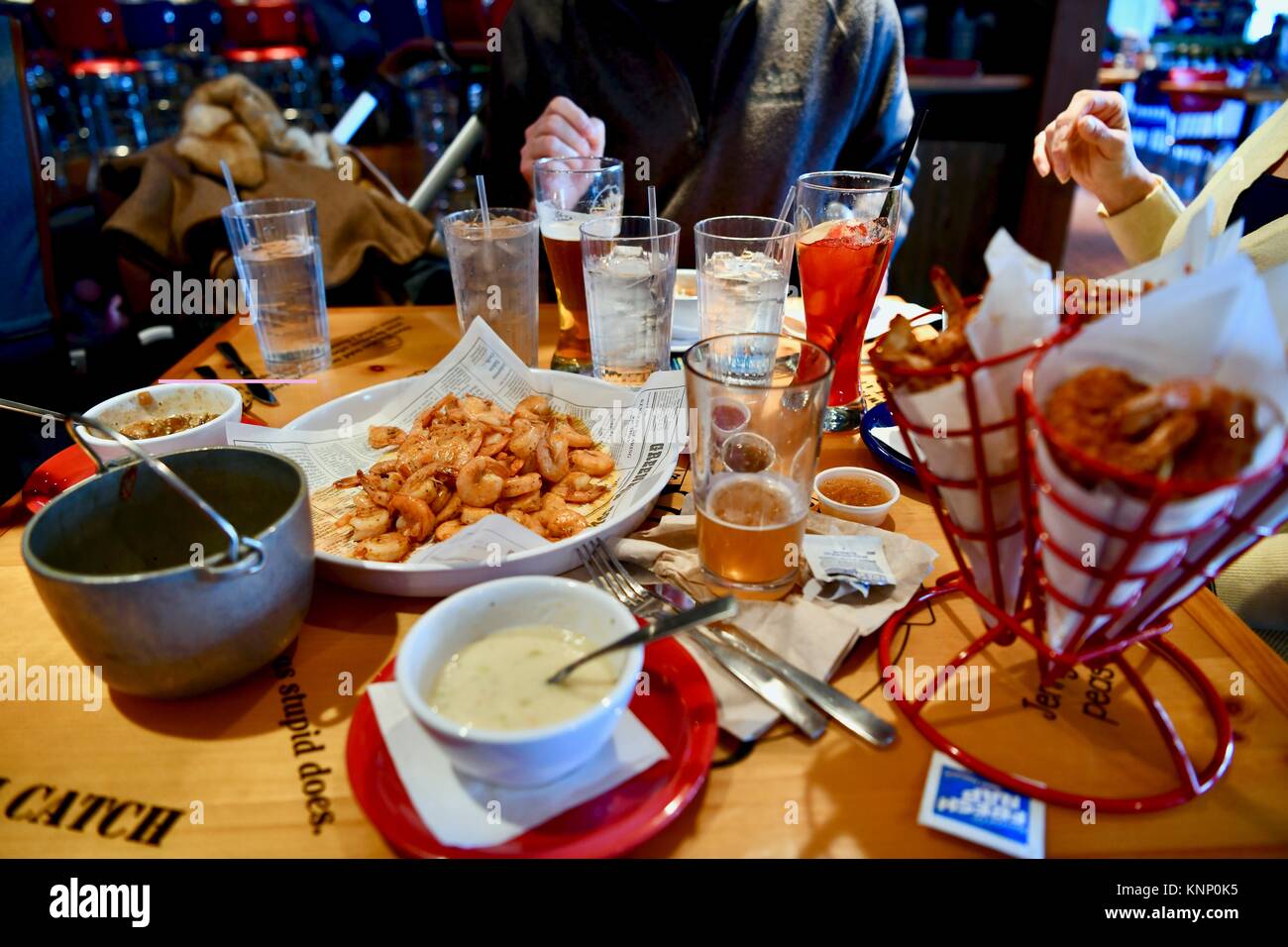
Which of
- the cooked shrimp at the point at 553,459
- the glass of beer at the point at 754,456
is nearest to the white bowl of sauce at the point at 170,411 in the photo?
the cooked shrimp at the point at 553,459

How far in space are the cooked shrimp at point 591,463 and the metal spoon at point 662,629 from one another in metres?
0.50

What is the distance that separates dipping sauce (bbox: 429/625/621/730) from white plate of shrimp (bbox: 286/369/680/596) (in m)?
0.18

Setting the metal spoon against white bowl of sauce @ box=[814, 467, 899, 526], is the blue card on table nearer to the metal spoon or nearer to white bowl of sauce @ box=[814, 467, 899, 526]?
the metal spoon

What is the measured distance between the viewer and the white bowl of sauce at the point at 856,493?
111cm

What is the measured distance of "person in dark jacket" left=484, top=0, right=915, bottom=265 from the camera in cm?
233

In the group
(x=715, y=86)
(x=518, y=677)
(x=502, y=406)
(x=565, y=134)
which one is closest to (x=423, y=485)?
(x=502, y=406)

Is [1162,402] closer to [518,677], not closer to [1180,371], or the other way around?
[1180,371]

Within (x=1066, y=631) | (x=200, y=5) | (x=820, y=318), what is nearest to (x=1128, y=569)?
(x=1066, y=631)

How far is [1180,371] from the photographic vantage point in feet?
1.98

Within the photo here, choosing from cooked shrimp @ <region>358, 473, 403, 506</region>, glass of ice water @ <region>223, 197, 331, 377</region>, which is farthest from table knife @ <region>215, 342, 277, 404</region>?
cooked shrimp @ <region>358, 473, 403, 506</region>

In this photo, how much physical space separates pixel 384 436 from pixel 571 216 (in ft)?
1.98

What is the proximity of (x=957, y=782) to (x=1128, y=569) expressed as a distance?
0.82 ft

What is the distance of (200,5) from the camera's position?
7215mm

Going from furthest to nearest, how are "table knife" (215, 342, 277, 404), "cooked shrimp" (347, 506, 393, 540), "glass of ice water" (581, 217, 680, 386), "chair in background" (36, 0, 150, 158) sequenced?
"chair in background" (36, 0, 150, 158) → "table knife" (215, 342, 277, 404) → "glass of ice water" (581, 217, 680, 386) → "cooked shrimp" (347, 506, 393, 540)
